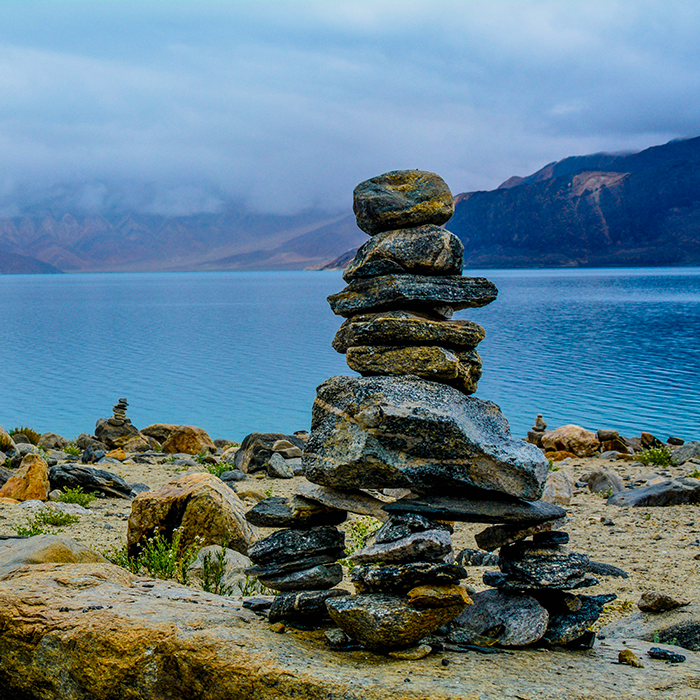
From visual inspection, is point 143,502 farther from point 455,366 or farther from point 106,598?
point 455,366

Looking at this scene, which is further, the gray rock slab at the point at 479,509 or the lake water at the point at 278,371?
the lake water at the point at 278,371

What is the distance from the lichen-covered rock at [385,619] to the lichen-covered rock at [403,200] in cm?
446

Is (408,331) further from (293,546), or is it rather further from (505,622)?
(505,622)

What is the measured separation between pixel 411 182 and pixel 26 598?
656cm

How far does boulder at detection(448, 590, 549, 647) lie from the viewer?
22.8ft

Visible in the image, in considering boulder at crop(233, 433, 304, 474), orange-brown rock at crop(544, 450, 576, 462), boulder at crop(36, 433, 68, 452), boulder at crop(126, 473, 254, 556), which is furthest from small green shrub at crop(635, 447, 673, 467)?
boulder at crop(36, 433, 68, 452)

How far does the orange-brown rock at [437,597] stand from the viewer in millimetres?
6418

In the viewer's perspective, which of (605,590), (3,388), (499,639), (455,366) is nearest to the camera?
(499,639)

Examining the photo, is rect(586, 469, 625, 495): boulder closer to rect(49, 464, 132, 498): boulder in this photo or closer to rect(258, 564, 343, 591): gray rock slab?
rect(258, 564, 343, 591): gray rock slab

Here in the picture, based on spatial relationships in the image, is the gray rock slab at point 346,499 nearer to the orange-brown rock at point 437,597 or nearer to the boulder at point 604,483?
the orange-brown rock at point 437,597

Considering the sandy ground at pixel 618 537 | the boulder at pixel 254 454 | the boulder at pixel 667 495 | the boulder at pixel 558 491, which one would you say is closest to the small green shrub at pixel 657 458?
the sandy ground at pixel 618 537

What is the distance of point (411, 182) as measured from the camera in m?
8.72

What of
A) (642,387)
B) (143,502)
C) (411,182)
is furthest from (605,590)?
(642,387)

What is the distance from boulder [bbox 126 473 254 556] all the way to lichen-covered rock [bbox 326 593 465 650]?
557 cm
